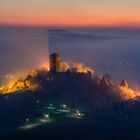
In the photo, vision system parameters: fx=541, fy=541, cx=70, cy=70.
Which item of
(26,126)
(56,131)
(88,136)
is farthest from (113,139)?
(26,126)

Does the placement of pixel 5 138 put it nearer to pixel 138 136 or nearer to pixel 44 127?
pixel 44 127

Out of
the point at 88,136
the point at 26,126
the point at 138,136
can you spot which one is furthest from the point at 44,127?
the point at 138,136

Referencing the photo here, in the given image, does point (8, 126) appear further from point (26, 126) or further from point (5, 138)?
point (5, 138)

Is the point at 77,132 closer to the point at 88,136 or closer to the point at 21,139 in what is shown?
the point at 88,136

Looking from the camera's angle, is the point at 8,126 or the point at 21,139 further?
the point at 8,126

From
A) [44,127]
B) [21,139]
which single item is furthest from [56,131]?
[21,139]

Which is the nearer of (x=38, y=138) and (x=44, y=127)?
(x=38, y=138)

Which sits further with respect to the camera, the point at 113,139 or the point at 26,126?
the point at 26,126
